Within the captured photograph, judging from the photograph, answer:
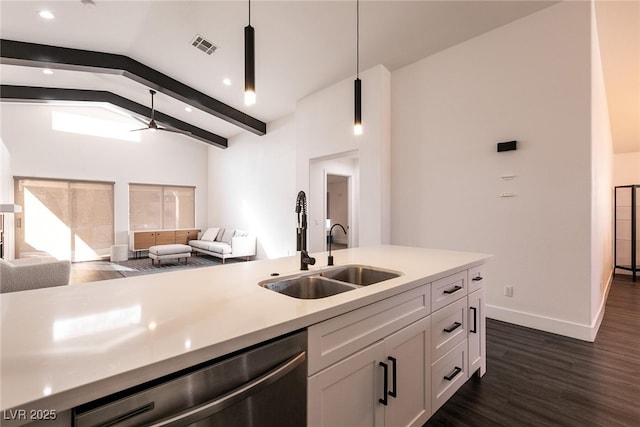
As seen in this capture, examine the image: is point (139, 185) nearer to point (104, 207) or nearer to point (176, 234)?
point (104, 207)

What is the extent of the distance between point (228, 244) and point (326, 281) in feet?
20.5

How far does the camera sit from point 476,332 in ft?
6.53

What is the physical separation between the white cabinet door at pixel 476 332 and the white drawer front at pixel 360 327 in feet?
2.16

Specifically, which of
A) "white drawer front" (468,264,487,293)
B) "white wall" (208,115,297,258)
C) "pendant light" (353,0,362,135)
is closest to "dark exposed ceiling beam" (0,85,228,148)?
"white wall" (208,115,297,258)

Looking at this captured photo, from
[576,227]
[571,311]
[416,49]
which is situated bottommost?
[571,311]

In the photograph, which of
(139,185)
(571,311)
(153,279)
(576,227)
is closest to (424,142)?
(576,227)

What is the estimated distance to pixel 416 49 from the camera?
12.1ft

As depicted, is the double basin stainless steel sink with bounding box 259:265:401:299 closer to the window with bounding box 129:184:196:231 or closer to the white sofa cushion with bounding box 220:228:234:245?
the white sofa cushion with bounding box 220:228:234:245

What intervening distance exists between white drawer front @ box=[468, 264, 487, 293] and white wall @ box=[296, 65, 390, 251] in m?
2.02

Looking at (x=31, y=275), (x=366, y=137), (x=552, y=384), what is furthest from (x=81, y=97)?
(x=552, y=384)

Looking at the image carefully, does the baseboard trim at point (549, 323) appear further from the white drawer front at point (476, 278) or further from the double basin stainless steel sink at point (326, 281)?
the double basin stainless steel sink at point (326, 281)

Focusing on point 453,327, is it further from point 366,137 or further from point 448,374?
point 366,137

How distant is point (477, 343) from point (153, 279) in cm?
208

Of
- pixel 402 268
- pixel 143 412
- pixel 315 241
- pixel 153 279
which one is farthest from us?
pixel 315 241
